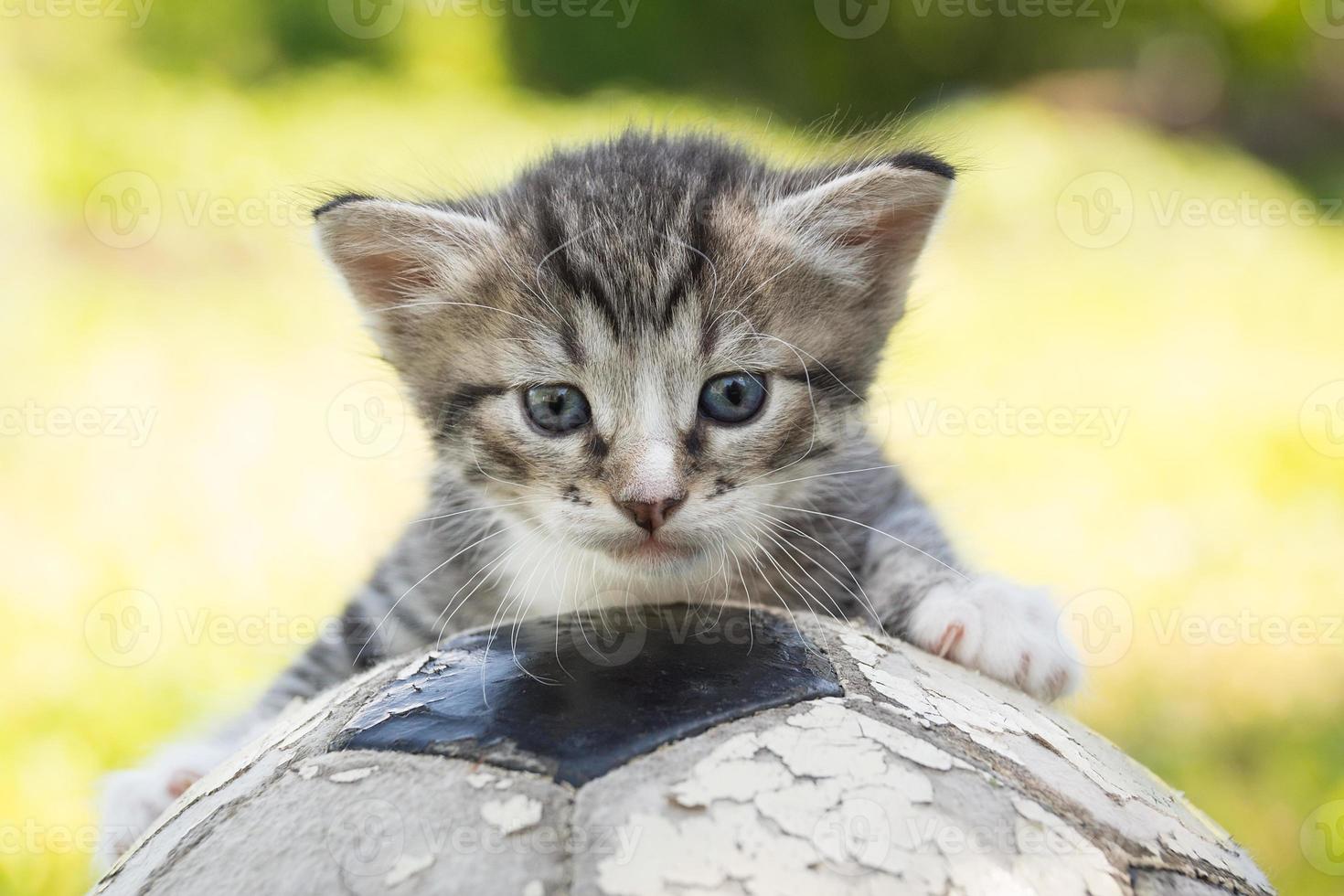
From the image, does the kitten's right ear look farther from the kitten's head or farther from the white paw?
the white paw

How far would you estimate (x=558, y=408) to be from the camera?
2.11 metres

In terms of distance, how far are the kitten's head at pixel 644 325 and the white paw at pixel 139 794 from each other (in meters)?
0.82

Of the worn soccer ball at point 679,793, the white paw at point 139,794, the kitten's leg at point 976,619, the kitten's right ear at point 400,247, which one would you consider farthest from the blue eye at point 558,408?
the white paw at point 139,794

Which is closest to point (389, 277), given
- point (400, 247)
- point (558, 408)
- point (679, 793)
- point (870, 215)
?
point (400, 247)

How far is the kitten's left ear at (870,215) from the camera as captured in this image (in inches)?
84.5

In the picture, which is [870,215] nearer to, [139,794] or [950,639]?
[950,639]

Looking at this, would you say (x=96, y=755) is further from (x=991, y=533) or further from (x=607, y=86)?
(x=607, y=86)

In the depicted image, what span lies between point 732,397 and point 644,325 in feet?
0.67

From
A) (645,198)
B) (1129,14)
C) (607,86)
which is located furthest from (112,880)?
(1129,14)

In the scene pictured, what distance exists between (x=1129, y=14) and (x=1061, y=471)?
18.7ft

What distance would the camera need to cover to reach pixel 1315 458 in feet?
15.3

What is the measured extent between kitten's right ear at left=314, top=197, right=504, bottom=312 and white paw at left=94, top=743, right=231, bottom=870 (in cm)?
102

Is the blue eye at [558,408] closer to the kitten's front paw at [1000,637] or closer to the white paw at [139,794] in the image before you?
the kitten's front paw at [1000,637]

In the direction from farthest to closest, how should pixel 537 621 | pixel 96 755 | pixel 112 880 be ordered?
pixel 96 755 < pixel 537 621 < pixel 112 880
